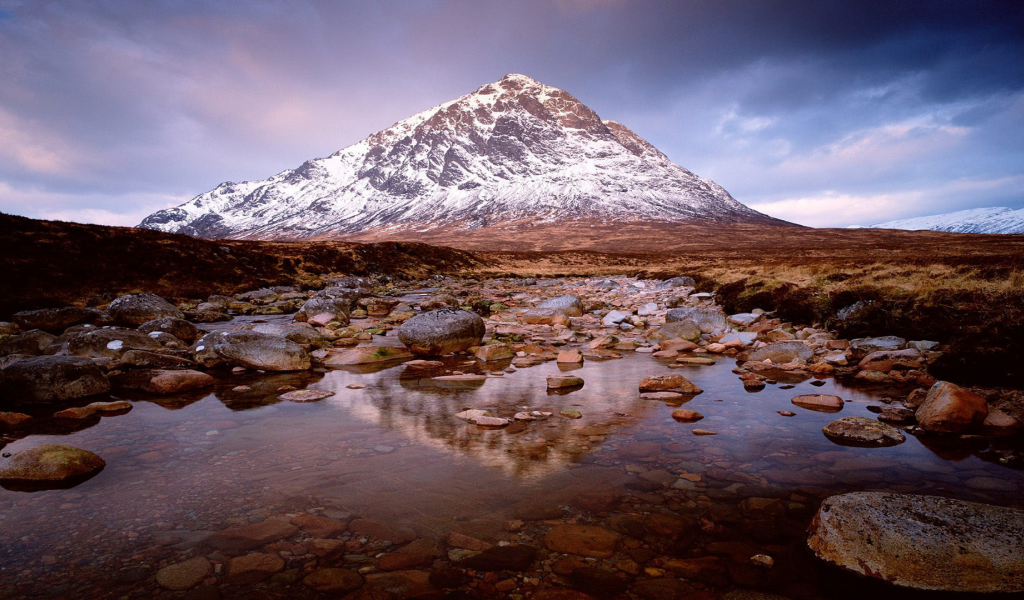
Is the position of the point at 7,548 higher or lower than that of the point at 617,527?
higher

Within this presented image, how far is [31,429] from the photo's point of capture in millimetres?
6938

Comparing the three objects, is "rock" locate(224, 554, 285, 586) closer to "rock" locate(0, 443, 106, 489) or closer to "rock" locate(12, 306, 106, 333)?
"rock" locate(0, 443, 106, 489)

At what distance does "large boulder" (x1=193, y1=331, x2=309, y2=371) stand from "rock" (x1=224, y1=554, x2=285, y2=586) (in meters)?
8.05

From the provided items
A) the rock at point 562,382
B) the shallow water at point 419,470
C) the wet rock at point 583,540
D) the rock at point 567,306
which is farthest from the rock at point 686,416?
the rock at point 567,306

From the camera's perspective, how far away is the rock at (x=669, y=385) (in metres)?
8.78

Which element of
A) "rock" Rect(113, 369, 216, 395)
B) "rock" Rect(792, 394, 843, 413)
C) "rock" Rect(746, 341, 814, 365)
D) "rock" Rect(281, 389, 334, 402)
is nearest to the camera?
"rock" Rect(792, 394, 843, 413)

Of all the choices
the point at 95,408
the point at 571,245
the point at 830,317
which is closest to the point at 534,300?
the point at 830,317

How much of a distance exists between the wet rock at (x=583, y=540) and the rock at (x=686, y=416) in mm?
3549

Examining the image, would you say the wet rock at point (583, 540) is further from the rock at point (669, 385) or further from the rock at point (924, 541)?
the rock at point (669, 385)

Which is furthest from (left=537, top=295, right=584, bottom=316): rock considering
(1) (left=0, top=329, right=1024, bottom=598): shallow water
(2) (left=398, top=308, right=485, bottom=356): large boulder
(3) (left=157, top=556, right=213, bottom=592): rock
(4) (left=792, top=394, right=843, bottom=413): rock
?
(3) (left=157, top=556, right=213, bottom=592): rock

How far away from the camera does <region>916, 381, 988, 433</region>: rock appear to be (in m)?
6.14

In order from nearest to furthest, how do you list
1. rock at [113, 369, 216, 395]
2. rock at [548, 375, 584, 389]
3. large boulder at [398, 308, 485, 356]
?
rock at [113, 369, 216, 395] < rock at [548, 375, 584, 389] < large boulder at [398, 308, 485, 356]

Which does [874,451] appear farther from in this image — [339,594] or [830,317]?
[830,317]

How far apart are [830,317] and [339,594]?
1378 centimetres
